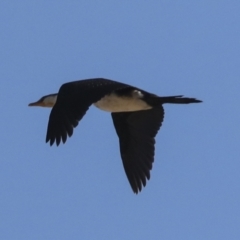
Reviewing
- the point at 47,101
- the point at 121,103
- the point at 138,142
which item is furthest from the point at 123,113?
the point at 47,101

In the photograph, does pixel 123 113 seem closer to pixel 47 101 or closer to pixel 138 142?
pixel 138 142

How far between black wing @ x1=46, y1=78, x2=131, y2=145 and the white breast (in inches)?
37.1

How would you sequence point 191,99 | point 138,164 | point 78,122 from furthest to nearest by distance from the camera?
point 138,164 < point 191,99 < point 78,122

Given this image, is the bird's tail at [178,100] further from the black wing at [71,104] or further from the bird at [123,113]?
the black wing at [71,104]

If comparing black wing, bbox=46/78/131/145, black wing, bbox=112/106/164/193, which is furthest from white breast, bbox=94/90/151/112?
black wing, bbox=46/78/131/145

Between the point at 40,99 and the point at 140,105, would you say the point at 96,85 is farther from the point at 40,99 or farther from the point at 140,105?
the point at 40,99

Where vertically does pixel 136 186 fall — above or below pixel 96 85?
below

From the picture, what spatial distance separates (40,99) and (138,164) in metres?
2.19

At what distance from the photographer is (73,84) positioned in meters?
19.2

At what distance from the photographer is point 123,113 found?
21516mm

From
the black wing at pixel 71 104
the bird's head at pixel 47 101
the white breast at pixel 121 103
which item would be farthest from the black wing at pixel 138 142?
the black wing at pixel 71 104

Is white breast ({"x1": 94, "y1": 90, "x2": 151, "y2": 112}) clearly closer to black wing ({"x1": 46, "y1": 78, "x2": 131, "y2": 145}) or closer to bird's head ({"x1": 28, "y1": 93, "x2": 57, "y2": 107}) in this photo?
black wing ({"x1": 46, "y1": 78, "x2": 131, "y2": 145})

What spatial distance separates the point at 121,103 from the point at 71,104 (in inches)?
71.1

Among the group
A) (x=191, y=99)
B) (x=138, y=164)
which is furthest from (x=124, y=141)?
(x=191, y=99)
